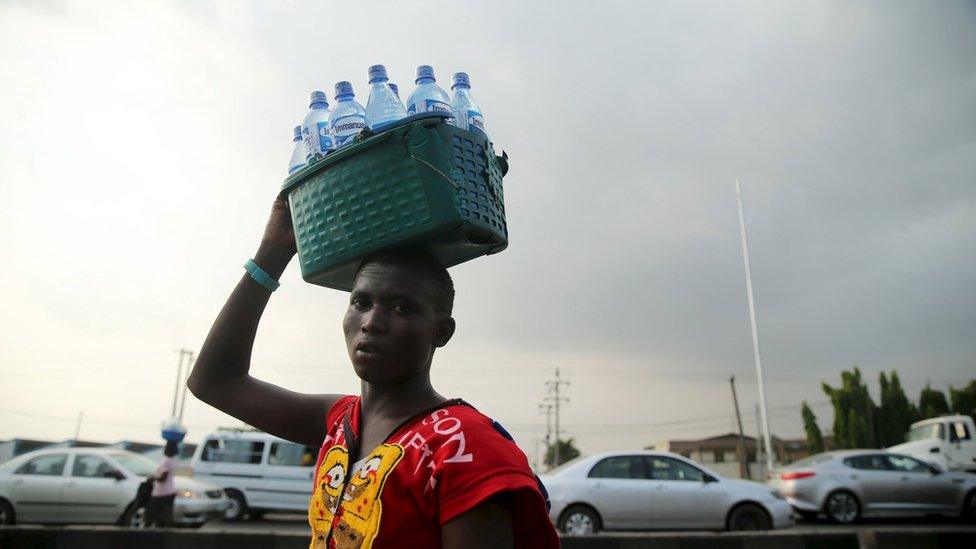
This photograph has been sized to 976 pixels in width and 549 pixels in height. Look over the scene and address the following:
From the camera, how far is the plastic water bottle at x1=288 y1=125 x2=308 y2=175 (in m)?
2.03

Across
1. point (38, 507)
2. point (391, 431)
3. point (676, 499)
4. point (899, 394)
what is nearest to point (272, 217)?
point (391, 431)

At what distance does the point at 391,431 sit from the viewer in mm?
1405

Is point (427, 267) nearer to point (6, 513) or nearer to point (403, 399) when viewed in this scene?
point (403, 399)

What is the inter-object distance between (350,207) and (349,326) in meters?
0.30

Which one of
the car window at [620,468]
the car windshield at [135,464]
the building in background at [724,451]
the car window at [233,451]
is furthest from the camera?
the building in background at [724,451]

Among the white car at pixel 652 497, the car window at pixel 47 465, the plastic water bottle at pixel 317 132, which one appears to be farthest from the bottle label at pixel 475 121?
the car window at pixel 47 465

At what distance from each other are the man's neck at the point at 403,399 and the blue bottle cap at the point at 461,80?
3.06 feet

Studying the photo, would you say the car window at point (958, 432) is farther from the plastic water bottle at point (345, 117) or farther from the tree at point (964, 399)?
the tree at point (964, 399)

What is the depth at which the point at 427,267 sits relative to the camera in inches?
58.7

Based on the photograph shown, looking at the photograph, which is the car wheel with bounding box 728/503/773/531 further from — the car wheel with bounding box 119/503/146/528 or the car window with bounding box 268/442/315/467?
the car wheel with bounding box 119/503/146/528

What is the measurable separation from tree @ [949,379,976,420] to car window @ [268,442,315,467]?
115 ft

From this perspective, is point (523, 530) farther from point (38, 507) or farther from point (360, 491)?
point (38, 507)

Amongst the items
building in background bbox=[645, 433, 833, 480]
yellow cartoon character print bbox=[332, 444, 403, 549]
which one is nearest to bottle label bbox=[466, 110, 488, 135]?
yellow cartoon character print bbox=[332, 444, 403, 549]

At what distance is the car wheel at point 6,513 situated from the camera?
10109 millimetres
